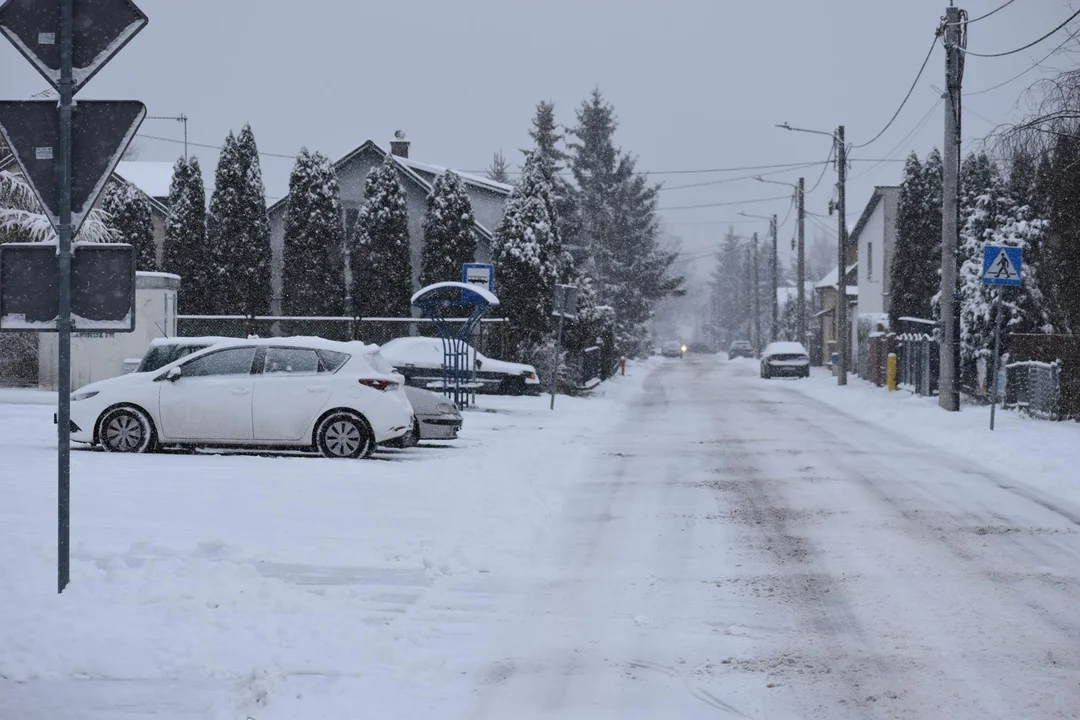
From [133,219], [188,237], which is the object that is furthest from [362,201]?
[133,219]

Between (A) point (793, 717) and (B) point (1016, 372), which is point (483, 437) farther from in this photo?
(A) point (793, 717)

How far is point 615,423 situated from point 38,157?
A: 57.5 ft

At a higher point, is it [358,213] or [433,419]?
[358,213]

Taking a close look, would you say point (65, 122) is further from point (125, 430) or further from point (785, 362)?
point (785, 362)

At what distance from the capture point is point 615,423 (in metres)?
23.8

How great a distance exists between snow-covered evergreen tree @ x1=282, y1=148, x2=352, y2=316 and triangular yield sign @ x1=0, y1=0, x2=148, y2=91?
112 ft

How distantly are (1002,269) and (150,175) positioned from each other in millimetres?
43182

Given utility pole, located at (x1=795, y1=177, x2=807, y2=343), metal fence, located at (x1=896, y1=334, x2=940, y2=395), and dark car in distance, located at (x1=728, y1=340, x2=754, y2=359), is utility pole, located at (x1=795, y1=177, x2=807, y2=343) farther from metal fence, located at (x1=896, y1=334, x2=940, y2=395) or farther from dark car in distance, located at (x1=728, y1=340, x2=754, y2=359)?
dark car in distance, located at (x1=728, y1=340, x2=754, y2=359)

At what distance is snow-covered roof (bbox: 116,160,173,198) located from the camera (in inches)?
1999

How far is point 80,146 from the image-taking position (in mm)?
6949

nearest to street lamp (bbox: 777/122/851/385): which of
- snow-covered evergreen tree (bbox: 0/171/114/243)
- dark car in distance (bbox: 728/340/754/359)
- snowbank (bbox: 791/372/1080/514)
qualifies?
snowbank (bbox: 791/372/1080/514)

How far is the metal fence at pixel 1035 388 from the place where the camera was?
2233 cm

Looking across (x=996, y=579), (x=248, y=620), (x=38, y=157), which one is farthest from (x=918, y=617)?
(x=38, y=157)

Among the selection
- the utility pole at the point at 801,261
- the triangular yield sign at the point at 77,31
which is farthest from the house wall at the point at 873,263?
the triangular yield sign at the point at 77,31
